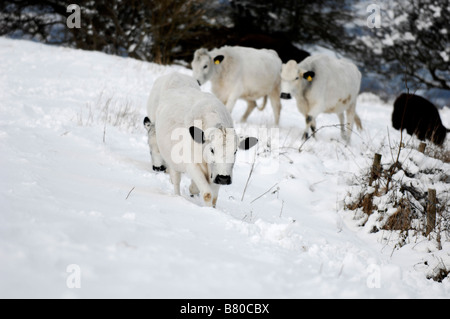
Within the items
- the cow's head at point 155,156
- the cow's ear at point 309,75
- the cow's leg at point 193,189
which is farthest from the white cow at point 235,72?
the cow's leg at point 193,189

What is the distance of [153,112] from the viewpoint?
5.63 m

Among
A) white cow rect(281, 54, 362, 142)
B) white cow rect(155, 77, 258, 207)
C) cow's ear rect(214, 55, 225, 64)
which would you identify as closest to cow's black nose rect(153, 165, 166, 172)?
white cow rect(155, 77, 258, 207)

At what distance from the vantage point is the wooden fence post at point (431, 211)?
475 cm

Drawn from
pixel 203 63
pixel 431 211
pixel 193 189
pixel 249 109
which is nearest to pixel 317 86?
pixel 249 109

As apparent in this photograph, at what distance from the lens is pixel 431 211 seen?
4793mm

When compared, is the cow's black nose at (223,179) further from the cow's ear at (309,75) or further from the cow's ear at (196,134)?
the cow's ear at (309,75)

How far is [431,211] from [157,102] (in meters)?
3.55

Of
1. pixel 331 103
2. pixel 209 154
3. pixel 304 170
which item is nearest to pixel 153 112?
pixel 209 154

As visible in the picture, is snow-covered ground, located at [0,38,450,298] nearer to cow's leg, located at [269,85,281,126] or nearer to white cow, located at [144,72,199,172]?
white cow, located at [144,72,199,172]

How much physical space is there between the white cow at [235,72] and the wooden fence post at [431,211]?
17.0 feet

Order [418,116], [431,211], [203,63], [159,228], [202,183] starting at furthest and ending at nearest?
[418,116]
[203,63]
[431,211]
[202,183]
[159,228]

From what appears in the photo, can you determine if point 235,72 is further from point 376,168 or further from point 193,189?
point 193,189
